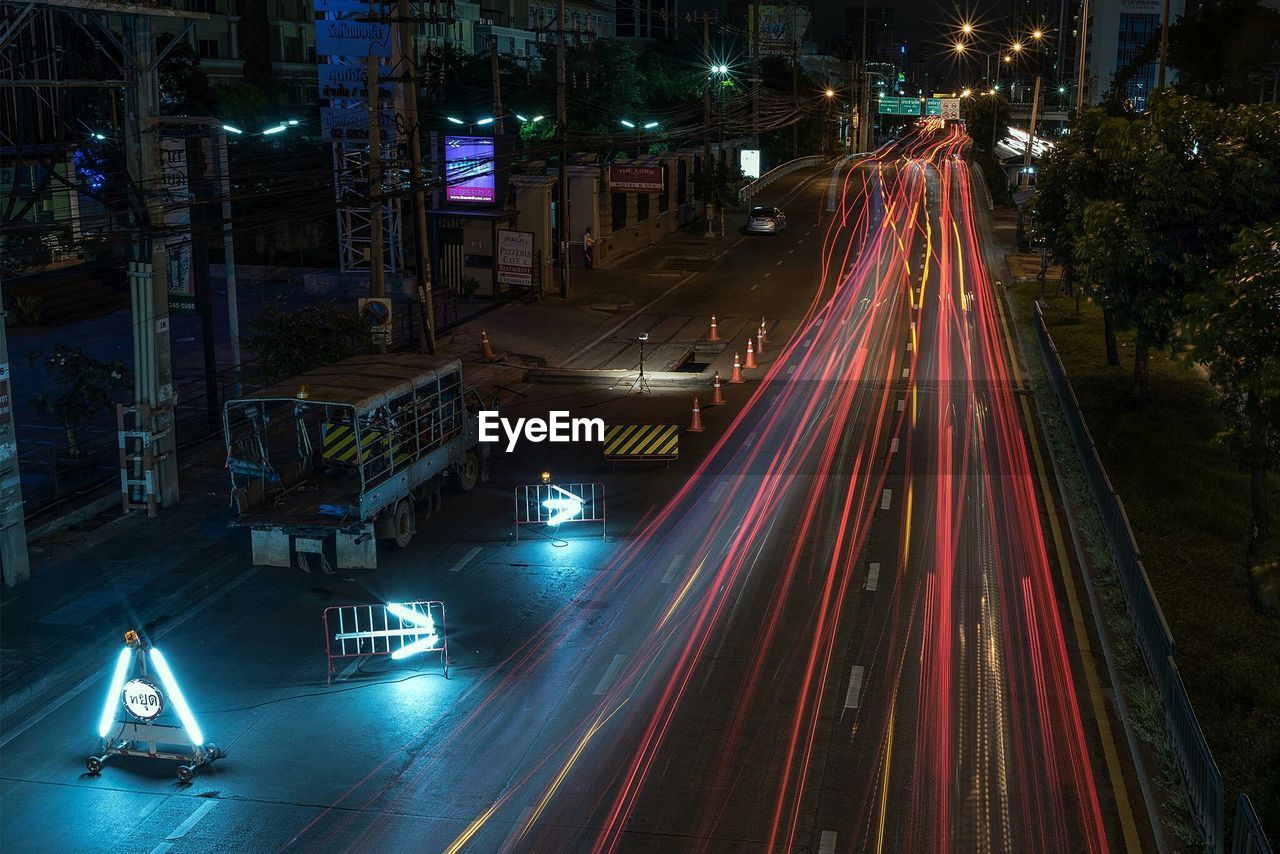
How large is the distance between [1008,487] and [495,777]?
13752 mm

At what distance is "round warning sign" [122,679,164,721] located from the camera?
13469 millimetres

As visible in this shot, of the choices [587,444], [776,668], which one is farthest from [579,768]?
[587,444]

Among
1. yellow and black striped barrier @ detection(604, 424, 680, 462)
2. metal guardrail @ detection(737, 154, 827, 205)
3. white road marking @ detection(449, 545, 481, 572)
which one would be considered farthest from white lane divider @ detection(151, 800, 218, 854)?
metal guardrail @ detection(737, 154, 827, 205)

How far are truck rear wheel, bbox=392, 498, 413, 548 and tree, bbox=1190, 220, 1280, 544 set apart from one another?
11781 mm

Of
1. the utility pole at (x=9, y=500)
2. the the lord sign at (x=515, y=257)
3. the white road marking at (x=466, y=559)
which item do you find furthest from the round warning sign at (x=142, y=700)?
the the lord sign at (x=515, y=257)

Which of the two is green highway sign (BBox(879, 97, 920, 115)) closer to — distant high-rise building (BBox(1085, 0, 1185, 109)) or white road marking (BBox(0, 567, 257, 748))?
distant high-rise building (BBox(1085, 0, 1185, 109))

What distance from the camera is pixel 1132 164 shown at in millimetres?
24422

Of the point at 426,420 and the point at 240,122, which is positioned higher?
the point at 240,122

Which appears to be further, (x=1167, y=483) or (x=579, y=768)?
(x=1167, y=483)

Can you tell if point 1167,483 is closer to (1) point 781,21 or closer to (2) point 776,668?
(2) point 776,668

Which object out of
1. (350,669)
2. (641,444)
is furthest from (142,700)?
(641,444)

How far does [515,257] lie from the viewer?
41.4 metres

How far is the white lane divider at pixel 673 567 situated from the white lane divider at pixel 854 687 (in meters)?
4.04

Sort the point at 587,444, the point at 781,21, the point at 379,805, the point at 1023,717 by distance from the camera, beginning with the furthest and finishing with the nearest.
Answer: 1. the point at 781,21
2. the point at 587,444
3. the point at 1023,717
4. the point at 379,805
